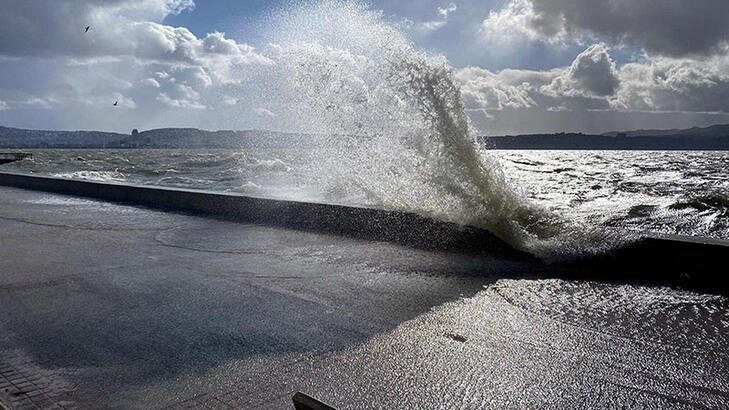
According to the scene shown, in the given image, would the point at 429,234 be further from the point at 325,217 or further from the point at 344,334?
the point at 344,334

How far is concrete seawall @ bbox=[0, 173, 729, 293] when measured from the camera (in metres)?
4.29

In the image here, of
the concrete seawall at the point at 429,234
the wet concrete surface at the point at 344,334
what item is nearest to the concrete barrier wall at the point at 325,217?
the concrete seawall at the point at 429,234

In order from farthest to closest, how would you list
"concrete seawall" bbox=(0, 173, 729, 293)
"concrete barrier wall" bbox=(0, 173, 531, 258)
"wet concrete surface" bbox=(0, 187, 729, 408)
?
"concrete barrier wall" bbox=(0, 173, 531, 258) → "concrete seawall" bbox=(0, 173, 729, 293) → "wet concrete surface" bbox=(0, 187, 729, 408)

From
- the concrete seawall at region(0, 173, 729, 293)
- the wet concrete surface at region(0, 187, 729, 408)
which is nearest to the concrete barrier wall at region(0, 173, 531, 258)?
the concrete seawall at region(0, 173, 729, 293)

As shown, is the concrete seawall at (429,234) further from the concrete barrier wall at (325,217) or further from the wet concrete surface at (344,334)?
the wet concrete surface at (344,334)

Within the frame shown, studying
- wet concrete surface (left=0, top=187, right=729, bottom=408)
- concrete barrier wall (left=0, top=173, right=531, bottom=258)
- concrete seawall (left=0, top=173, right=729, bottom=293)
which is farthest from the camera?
concrete barrier wall (left=0, top=173, right=531, bottom=258)

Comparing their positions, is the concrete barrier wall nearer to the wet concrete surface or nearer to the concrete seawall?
the concrete seawall

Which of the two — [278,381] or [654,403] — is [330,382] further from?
[654,403]

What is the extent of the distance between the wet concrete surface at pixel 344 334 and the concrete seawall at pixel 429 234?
0.39 metres

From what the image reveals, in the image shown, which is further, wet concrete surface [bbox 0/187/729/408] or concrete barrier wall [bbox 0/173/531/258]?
concrete barrier wall [bbox 0/173/531/258]

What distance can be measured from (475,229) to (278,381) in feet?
11.8

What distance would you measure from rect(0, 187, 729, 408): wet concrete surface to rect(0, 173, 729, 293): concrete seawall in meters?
0.39

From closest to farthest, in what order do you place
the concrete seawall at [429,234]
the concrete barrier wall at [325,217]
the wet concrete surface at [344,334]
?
1. the wet concrete surface at [344,334]
2. the concrete seawall at [429,234]
3. the concrete barrier wall at [325,217]

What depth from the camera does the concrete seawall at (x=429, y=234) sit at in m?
4.29
